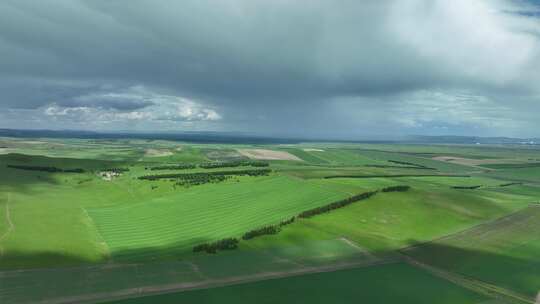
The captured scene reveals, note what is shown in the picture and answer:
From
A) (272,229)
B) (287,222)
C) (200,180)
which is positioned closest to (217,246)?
(272,229)

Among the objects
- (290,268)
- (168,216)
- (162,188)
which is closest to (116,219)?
(168,216)

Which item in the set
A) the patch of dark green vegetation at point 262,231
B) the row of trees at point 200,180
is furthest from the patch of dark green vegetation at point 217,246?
the row of trees at point 200,180

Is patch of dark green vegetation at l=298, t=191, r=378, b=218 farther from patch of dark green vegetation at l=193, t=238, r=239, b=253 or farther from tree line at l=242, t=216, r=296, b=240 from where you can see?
patch of dark green vegetation at l=193, t=238, r=239, b=253

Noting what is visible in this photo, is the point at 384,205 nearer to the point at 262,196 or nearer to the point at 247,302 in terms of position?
the point at 262,196

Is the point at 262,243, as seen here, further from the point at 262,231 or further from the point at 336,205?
the point at 336,205

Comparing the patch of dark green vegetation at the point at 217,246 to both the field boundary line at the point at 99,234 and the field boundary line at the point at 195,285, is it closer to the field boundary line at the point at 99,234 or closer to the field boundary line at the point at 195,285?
the field boundary line at the point at 195,285
